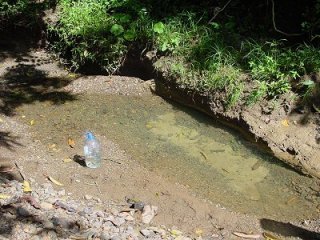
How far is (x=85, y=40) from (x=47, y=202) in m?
4.10

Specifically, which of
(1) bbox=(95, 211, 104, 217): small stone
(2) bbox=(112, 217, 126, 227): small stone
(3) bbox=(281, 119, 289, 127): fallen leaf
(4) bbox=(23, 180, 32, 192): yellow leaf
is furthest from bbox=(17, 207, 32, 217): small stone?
(3) bbox=(281, 119, 289, 127): fallen leaf

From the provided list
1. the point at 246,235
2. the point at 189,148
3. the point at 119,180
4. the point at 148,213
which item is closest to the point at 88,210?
the point at 148,213

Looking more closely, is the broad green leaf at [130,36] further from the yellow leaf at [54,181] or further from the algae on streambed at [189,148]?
the yellow leaf at [54,181]

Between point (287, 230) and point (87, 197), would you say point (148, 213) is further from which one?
point (287, 230)

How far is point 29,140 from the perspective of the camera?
6219 millimetres

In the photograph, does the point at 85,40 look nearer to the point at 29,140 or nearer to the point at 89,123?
the point at 89,123

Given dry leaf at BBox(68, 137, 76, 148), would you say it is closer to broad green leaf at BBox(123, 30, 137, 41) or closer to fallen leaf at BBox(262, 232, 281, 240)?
broad green leaf at BBox(123, 30, 137, 41)

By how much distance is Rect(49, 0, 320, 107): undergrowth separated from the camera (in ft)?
22.1

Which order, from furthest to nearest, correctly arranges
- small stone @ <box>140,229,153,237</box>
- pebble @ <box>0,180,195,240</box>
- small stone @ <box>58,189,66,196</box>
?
1. small stone @ <box>58,189,66,196</box>
2. small stone @ <box>140,229,153,237</box>
3. pebble @ <box>0,180,195,240</box>

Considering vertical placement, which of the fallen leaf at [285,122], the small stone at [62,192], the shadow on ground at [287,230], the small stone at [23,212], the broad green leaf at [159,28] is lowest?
the shadow on ground at [287,230]

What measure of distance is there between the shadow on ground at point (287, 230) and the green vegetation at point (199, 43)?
2.07m

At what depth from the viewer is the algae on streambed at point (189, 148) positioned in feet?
17.9

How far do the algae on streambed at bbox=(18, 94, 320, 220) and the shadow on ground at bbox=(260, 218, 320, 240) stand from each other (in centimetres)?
14

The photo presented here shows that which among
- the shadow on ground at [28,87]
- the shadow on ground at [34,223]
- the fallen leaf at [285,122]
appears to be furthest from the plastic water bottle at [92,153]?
the fallen leaf at [285,122]
